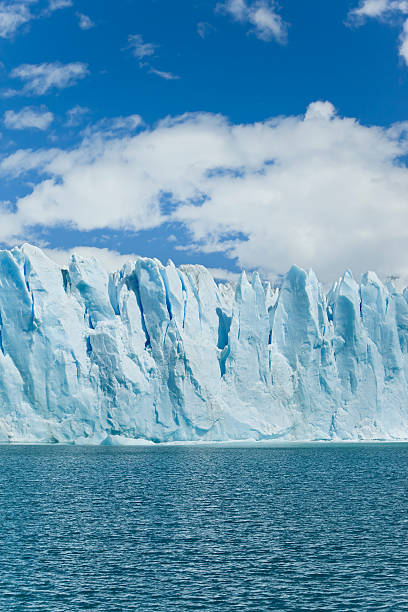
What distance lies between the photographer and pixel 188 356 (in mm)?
58781

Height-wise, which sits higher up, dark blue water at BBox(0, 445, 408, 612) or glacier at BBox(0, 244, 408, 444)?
glacier at BBox(0, 244, 408, 444)

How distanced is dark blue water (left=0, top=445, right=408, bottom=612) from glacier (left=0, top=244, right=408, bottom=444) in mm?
19155

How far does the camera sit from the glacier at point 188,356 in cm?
5538

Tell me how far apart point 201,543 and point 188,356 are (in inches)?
1544

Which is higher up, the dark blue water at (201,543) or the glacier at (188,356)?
the glacier at (188,356)

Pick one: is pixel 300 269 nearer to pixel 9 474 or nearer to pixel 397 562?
pixel 9 474

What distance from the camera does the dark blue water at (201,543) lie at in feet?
47.6

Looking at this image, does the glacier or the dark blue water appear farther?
the glacier

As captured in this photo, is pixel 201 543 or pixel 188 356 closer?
pixel 201 543

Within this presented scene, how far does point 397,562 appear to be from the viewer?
57.3ft

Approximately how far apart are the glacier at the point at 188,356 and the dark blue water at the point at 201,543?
19155 mm

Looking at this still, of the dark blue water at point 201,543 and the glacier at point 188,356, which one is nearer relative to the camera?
the dark blue water at point 201,543

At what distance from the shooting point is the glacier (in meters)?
55.4

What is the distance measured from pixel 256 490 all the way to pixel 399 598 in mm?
17189
